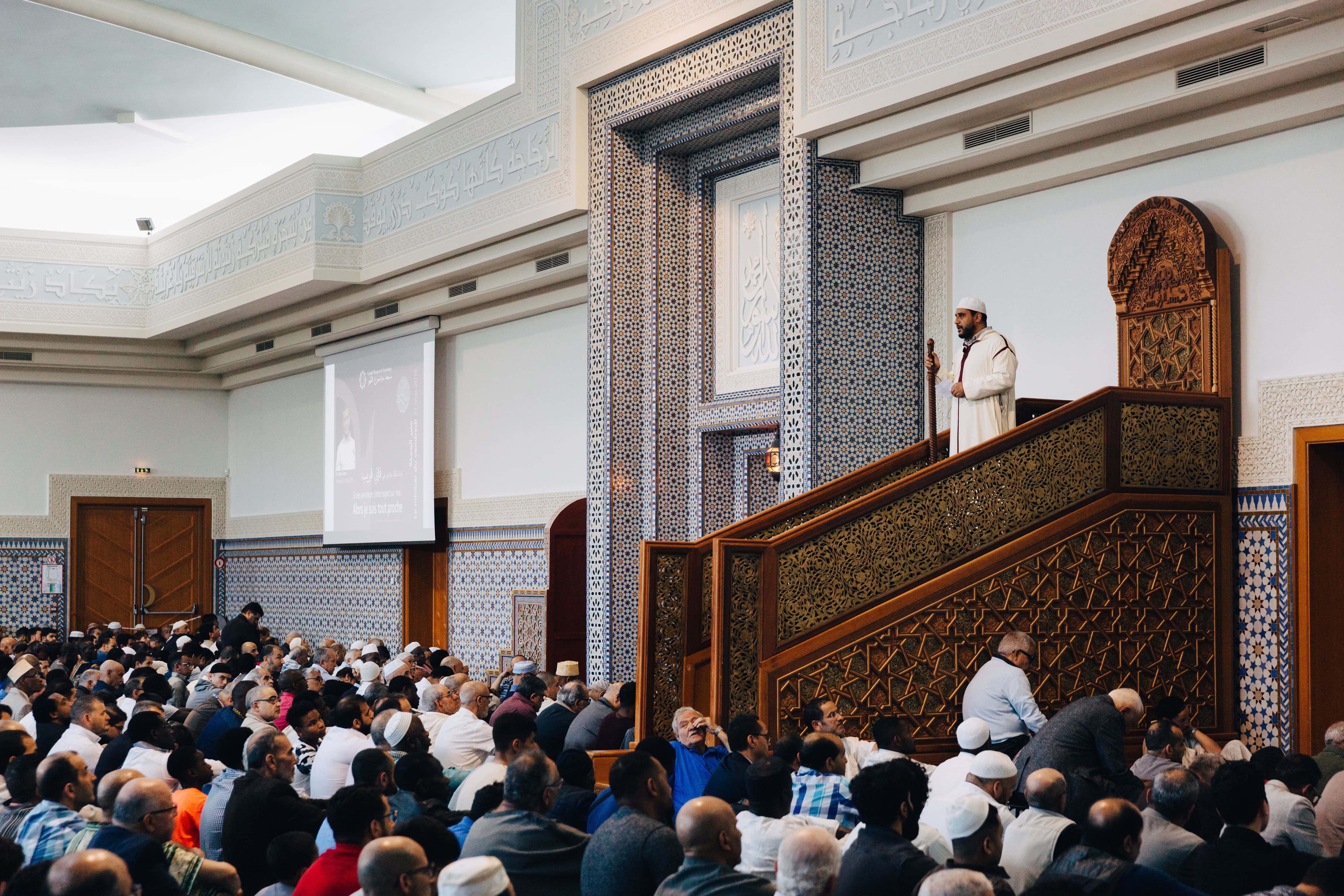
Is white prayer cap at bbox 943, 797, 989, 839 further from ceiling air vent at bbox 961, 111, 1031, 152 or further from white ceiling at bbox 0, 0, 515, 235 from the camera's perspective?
white ceiling at bbox 0, 0, 515, 235

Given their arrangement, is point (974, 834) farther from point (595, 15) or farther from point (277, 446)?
point (277, 446)

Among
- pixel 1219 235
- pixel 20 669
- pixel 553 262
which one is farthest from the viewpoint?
pixel 553 262

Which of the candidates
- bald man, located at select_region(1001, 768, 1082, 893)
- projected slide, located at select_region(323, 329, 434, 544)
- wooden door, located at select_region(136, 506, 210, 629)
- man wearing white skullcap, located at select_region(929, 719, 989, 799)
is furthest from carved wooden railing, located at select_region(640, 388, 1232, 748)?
wooden door, located at select_region(136, 506, 210, 629)

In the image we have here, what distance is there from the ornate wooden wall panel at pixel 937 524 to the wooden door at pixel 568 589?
4.46 m

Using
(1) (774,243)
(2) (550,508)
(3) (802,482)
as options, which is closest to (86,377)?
(2) (550,508)

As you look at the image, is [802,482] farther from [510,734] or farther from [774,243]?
[510,734]

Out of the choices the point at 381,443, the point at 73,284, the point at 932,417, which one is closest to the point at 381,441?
the point at 381,443

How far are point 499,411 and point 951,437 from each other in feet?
17.5

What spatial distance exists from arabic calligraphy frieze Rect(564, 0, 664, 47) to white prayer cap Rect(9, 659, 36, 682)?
4917mm

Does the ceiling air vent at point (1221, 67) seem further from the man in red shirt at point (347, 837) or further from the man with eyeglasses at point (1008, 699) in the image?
the man in red shirt at point (347, 837)

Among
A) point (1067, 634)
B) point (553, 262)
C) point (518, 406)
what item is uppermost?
point (553, 262)

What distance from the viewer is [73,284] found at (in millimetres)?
13289

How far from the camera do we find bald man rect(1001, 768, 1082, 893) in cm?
318

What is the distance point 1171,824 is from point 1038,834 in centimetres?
34
